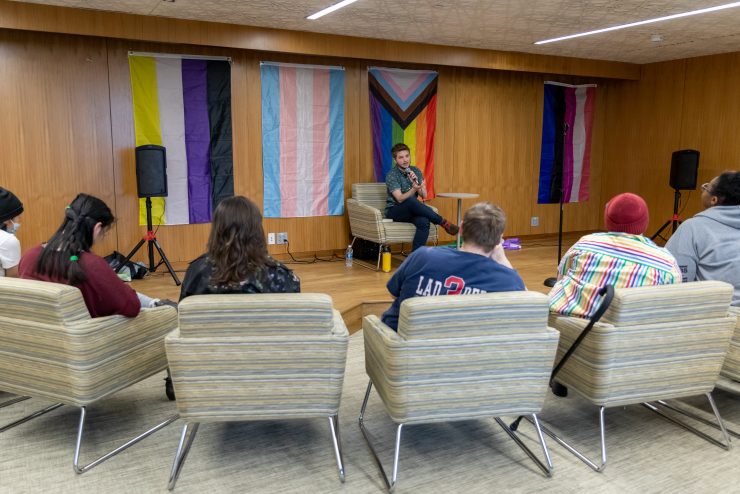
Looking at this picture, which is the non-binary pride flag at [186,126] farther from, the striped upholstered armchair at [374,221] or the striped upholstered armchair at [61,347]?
the striped upholstered armchair at [61,347]

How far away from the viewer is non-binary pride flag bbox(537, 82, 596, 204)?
7938 millimetres

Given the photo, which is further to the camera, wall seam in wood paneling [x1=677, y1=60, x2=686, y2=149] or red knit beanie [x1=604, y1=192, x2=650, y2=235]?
wall seam in wood paneling [x1=677, y1=60, x2=686, y2=149]

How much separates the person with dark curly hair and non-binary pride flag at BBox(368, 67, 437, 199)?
14.4 ft

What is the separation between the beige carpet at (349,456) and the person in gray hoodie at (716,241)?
717mm

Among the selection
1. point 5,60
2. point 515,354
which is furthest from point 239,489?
point 5,60

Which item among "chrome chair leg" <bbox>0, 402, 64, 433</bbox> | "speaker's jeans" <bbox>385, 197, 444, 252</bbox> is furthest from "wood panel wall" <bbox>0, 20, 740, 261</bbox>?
"chrome chair leg" <bbox>0, 402, 64, 433</bbox>

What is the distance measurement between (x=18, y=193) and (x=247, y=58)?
2.42 m

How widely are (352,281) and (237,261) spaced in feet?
9.90

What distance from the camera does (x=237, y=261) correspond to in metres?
2.49

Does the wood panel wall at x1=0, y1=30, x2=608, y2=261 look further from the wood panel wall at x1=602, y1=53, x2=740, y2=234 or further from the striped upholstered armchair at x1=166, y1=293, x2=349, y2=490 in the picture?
the striped upholstered armchair at x1=166, y1=293, x2=349, y2=490

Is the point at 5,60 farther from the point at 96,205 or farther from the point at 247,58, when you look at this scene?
the point at 96,205

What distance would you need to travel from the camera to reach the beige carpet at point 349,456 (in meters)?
2.44

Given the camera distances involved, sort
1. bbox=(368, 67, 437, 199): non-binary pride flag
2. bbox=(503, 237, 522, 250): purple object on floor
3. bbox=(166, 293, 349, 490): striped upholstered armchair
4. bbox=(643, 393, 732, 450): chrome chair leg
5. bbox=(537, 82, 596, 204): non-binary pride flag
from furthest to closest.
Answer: bbox=(537, 82, 596, 204): non-binary pride flag < bbox=(503, 237, 522, 250): purple object on floor < bbox=(368, 67, 437, 199): non-binary pride flag < bbox=(643, 393, 732, 450): chrome chair leg < bbox=(166, 293, 349, 490): striped upholstered armchair

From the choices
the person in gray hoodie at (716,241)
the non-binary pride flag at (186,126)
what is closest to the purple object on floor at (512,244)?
the non-binary pride flag at (186,126)
